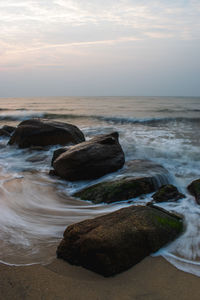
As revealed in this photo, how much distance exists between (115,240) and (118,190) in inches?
72.4

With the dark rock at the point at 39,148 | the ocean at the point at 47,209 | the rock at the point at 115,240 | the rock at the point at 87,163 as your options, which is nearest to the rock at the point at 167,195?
the ocean at the point at 47,209

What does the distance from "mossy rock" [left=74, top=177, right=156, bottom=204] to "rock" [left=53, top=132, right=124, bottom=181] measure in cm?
64

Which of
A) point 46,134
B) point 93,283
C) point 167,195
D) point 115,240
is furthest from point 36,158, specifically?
point 93,283

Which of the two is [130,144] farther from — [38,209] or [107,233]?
[107,233]

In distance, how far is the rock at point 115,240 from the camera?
87.7 inches

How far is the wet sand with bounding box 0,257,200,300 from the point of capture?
193 cm

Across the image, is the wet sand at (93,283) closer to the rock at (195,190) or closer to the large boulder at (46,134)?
the rock at (195,190)

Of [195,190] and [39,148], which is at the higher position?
[39,148]

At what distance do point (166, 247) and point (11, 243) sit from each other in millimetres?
1642

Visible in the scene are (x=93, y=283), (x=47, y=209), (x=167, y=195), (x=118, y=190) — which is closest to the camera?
(x=93, y=283)

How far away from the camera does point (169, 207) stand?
3.73 meters

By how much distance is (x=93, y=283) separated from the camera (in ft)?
6.79

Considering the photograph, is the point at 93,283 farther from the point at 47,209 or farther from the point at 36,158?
the point at 36,158

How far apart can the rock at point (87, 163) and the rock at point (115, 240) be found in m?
2.25
